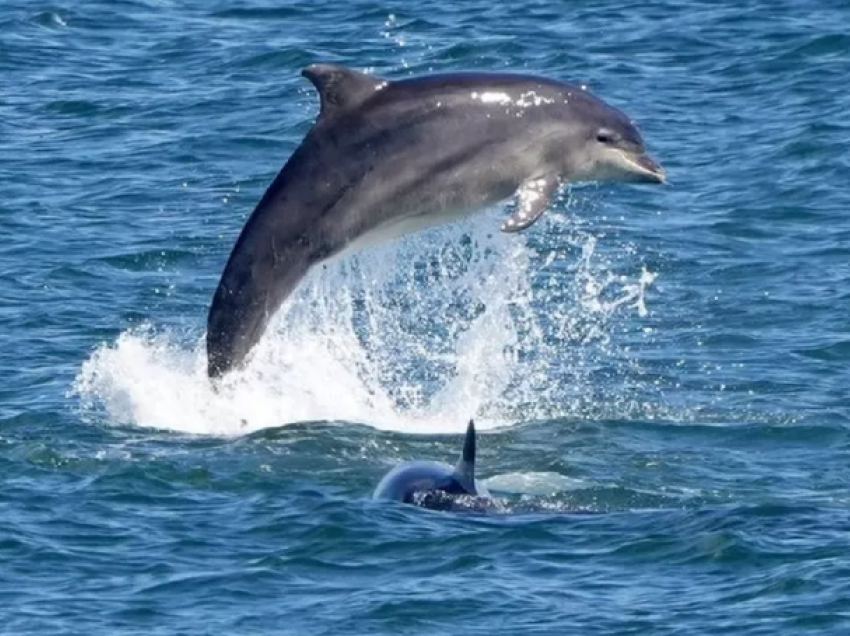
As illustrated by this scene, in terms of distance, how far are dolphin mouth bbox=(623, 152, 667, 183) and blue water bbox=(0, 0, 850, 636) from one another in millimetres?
2380

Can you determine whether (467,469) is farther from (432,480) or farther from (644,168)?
(644,168)

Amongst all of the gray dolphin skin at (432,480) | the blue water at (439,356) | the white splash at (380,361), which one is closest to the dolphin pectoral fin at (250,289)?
the white splash at (380,361)

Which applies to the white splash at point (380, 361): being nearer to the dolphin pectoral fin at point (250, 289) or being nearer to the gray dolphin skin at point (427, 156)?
the dolphin pectoral fin at point (250, 289)

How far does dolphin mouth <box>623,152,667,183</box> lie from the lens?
786 inches

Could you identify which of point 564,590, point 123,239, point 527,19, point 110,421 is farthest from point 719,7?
point 564,590

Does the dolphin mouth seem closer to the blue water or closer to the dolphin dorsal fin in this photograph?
the dolphin dorsal fin

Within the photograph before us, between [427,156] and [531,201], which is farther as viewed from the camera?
[427,156]

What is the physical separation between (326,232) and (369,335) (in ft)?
17.2

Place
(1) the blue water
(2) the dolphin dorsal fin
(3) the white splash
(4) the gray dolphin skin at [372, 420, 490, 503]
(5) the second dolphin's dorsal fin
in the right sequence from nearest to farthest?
(1) the blue water < (5) the second dolphin's dorsal fin < (4) the gray dolphin skin at [372, 420, 490, 503] < (2) the dolphin dorsal fin < (3) the white splash

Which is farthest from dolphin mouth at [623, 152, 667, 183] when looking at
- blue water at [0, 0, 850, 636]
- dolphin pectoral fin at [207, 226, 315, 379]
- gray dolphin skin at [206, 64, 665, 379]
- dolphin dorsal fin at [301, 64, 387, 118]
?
dolphin pectoral fin at [207, 226, 315, 379]

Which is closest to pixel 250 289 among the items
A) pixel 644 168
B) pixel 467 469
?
pixel 467 469

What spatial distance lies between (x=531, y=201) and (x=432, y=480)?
238 centimetres

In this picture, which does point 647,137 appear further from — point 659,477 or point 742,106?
point 659,477

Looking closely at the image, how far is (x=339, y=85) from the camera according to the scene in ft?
64.0
